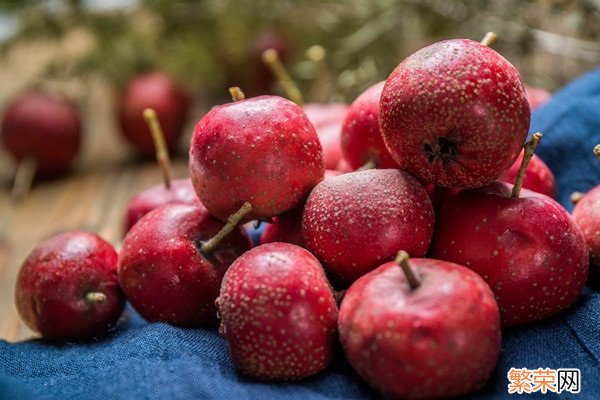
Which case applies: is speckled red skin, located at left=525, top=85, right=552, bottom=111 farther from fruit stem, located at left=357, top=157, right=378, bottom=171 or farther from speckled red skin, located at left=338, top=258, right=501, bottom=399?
speckled red skin, located at left=338, top=258, right=501, bottom=399

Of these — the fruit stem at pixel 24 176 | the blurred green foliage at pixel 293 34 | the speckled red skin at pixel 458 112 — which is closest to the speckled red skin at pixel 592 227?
the speckled red skin at pixel 458 112

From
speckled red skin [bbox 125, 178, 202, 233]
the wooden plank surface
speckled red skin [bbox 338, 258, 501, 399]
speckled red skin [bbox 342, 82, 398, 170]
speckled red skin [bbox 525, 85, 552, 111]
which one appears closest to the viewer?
speckled red skin [bbox 338, 258, 501, 399]

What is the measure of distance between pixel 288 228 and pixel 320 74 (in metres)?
0.56

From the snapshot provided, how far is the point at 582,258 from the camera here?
2.07 feet

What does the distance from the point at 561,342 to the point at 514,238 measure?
10cm

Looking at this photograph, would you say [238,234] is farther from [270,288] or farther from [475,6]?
[475,6]

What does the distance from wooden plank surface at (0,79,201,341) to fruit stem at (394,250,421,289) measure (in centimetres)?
75

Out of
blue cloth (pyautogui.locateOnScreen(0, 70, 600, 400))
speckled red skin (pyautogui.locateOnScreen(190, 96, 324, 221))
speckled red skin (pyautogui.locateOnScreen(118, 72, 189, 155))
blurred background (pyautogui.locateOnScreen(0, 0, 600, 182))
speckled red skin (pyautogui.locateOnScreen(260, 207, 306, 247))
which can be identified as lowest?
speckled red skin (pyautogui.locateOnScreen(118, 72, 189, 155))

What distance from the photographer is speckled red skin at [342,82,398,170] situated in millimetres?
716

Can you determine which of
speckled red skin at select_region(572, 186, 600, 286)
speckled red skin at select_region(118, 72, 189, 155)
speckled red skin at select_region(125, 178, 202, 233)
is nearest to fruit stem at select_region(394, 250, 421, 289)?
speckled red skin at select_region(572, 186, 600, 286)

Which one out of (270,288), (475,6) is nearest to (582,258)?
(270,288)

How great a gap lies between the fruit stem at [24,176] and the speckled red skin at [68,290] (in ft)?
3.04

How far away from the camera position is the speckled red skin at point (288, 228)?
67 centimetres

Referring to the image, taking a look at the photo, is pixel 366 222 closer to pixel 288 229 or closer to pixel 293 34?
pixel 288 229
